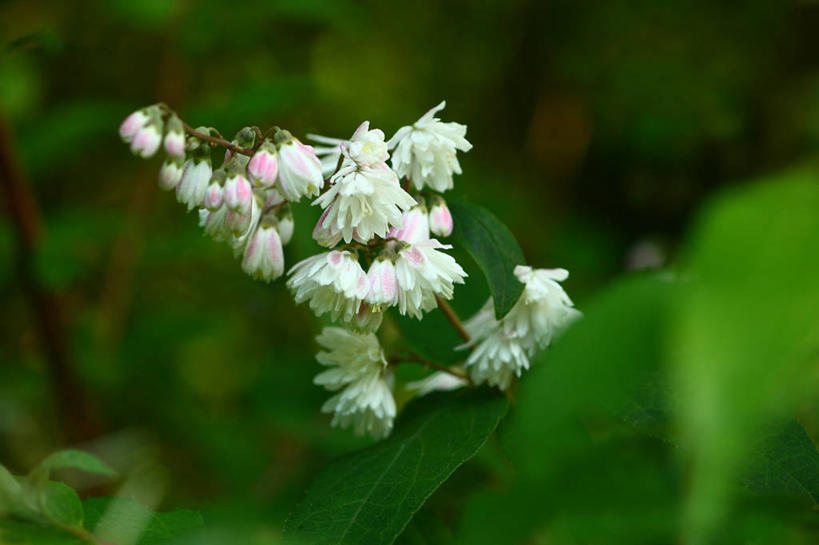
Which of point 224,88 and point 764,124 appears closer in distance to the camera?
point 224,88

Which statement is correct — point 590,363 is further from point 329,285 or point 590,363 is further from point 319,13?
point 319,13

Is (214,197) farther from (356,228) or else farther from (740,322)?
(740,322)

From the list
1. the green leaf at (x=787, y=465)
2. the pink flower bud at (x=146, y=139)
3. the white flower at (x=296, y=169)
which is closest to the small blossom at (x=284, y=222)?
the white flower at (x=296, y=169)


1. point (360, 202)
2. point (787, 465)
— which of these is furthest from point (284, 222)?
point (787, 465)

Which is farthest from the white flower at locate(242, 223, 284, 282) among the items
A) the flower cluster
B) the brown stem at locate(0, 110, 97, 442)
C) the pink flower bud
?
the brown stem at locate(0, 110, 97, 442)

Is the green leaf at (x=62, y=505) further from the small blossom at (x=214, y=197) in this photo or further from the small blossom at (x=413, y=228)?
the small blossom at (x=413, y=228)

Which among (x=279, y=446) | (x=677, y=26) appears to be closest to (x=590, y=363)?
(x=279, y=446)
